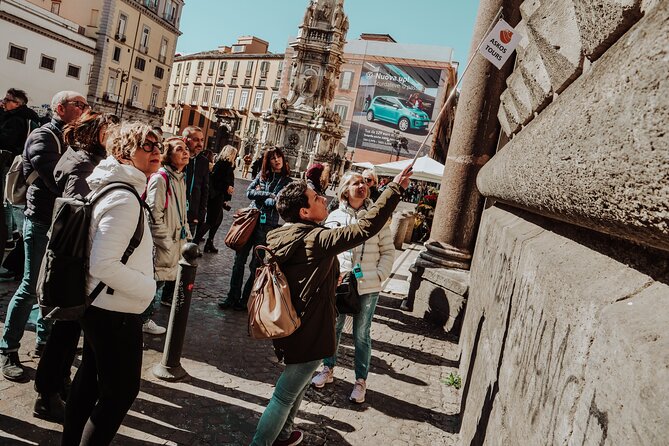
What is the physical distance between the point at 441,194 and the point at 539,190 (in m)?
5.43

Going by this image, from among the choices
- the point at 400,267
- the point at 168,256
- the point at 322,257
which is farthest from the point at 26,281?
the point at 400,267

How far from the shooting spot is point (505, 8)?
623 cm

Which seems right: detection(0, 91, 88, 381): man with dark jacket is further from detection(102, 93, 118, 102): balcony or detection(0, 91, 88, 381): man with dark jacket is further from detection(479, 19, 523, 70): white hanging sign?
detection(102, 93, 118, 102): balcony

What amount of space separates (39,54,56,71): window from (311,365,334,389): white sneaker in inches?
1617

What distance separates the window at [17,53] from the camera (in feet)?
113

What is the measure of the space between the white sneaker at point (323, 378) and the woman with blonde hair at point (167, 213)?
1.58 m

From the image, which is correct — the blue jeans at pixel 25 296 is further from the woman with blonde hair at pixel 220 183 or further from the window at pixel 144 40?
the window at pixel 144 40

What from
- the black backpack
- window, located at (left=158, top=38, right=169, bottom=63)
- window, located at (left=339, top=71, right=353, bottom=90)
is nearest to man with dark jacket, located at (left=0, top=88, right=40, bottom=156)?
the black backpack

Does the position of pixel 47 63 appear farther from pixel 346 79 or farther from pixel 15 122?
pixel 15 122

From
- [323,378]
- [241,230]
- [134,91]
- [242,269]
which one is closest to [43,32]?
[134,91]

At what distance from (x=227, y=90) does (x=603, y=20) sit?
218 ft

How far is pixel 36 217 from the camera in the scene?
3686 mm

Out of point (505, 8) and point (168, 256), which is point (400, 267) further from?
point (168, 256)

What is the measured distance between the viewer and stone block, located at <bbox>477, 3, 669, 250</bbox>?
0.84 m
